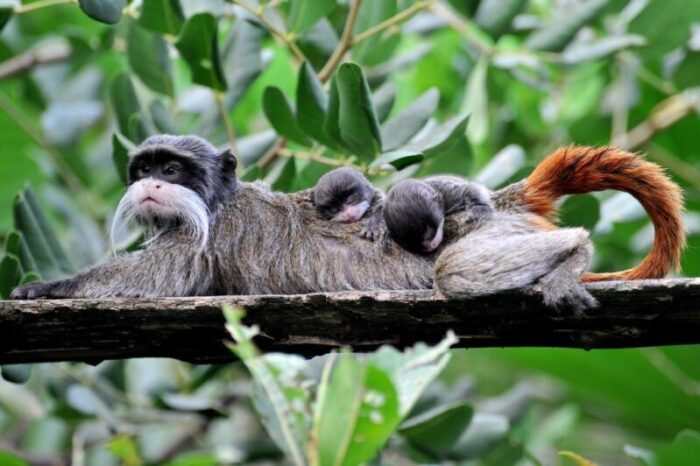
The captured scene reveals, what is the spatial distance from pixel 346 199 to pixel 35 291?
3.93 ft

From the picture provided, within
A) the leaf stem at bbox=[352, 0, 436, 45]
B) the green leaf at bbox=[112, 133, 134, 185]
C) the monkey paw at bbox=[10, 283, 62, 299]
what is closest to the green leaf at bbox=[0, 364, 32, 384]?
the monkey paw at bbox=[10, 283, 62, 299]

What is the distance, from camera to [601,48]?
5.14m

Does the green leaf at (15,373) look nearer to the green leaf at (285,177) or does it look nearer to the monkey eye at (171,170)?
the monkey eye at (171,170)

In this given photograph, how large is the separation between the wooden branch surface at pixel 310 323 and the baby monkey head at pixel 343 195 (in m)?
0.81

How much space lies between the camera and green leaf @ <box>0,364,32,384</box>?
3725 millimetres

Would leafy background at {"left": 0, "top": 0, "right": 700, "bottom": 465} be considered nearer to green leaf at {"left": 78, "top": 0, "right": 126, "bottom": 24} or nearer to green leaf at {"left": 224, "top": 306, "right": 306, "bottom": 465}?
green leaf at {"left": 78, "top": 0, "right": 126, "bottom": 24}

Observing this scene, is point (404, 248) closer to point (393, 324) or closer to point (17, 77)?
point (393, 324)

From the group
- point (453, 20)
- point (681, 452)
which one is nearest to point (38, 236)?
point (681, 452)

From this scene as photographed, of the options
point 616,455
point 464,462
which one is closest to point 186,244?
point 464,462

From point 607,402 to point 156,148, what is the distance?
3307mm

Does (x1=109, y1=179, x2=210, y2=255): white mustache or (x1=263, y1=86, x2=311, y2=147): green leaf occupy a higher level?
(x1=263, y1=86, x2=311, y2=147): green leaf

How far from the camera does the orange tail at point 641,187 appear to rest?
3.66 m

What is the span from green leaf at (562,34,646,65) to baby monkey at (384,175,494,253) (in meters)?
1.53

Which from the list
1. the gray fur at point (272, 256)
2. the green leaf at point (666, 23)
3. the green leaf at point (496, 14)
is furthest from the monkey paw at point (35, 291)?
the green leaf at point (666, 23)
